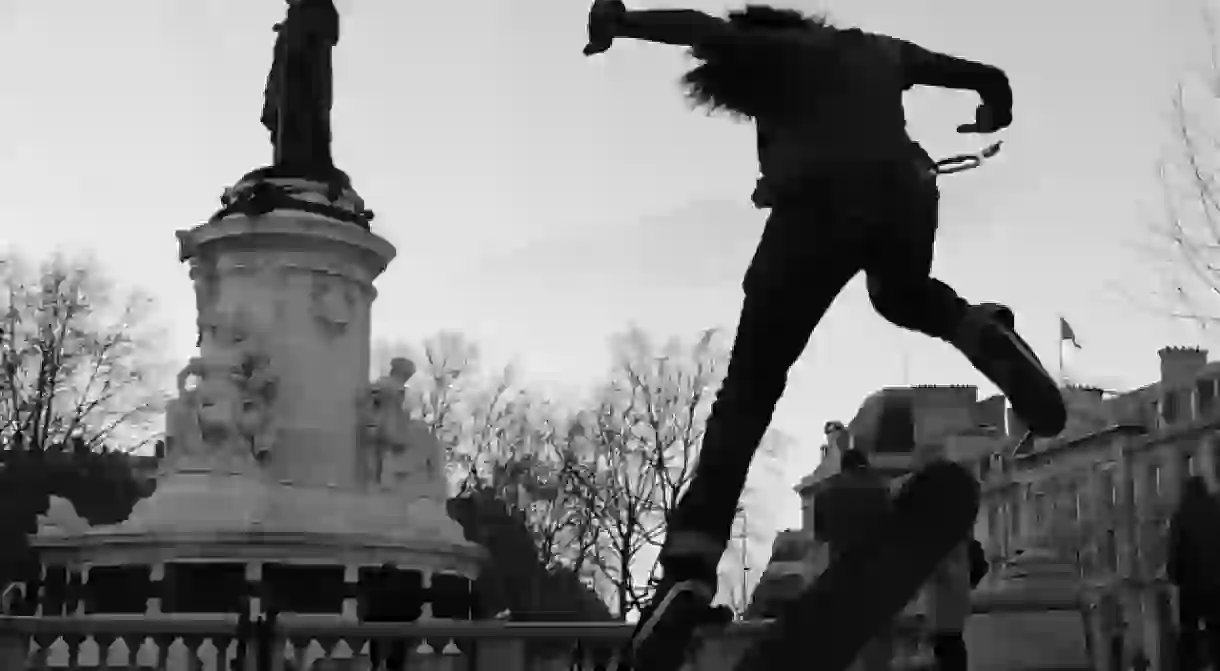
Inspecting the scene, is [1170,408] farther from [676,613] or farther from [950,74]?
[676,613]

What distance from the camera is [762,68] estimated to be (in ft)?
11.2

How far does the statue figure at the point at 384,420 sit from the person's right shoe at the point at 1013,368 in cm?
1373

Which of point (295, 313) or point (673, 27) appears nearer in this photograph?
point (673, 27)

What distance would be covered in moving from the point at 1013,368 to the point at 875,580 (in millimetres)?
704

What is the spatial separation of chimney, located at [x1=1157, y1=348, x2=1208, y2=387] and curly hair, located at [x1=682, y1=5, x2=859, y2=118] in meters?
46.5

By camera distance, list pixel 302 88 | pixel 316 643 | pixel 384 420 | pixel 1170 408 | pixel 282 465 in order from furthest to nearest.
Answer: pixel 1170 408
pixel 302 88
pixel 384 420
pixel 282 465
pixel 316 643

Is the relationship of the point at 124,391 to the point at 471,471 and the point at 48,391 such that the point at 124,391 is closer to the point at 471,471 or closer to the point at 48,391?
the point at 48,391

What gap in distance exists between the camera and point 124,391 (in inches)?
1528

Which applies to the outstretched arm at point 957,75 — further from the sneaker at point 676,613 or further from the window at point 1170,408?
the window at point 1170,408

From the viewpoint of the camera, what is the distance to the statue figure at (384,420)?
16.6m

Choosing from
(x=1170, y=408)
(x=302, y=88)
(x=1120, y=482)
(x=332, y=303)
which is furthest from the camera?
(x=1120, y=482)

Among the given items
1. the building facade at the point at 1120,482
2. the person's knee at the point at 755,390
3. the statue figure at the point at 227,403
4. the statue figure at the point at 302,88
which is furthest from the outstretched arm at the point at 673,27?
the building facade at the point at 1120,482

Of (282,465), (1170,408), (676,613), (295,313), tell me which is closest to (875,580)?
(676,613)

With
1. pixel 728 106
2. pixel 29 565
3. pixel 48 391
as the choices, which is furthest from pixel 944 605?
pixel 48 391
